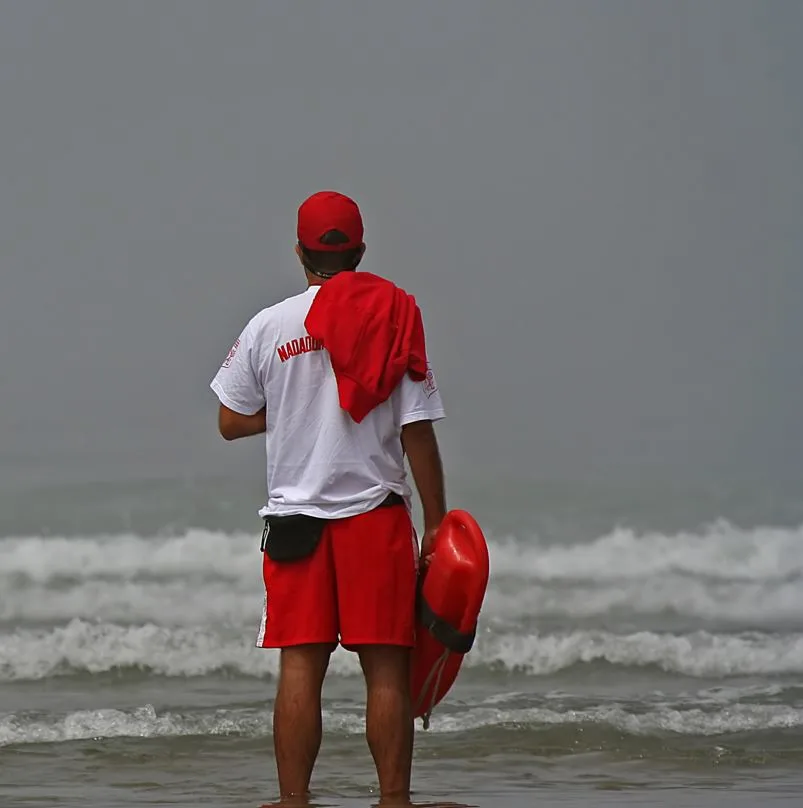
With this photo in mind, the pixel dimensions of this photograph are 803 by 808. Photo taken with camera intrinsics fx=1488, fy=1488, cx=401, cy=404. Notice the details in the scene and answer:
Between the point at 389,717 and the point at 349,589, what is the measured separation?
20cm

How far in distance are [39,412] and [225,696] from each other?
4.17 feet

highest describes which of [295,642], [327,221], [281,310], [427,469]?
[327,221]

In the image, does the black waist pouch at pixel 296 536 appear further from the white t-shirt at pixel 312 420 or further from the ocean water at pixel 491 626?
the ocean water at pixel 491 626

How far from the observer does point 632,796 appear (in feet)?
9.16

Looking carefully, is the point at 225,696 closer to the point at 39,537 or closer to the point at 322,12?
the point at 39,537

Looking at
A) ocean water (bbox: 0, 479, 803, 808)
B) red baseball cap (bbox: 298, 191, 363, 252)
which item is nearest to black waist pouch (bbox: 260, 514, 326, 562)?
red baseball cap (bbox: 298, 191, 363, 252)

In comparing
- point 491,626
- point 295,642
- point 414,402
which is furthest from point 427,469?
point 491,626

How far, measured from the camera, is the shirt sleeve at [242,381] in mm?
2252

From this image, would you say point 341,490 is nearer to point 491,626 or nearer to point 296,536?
point 296,536

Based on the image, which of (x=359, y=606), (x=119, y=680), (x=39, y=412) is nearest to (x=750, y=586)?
(x=119, y=680)

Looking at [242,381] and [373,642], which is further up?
[242,381]

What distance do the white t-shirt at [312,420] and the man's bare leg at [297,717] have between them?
0.22 metres

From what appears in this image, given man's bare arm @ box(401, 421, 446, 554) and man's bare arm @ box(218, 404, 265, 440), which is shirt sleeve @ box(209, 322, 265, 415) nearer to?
man's bare arm @ box(218, 404, 265, 440)

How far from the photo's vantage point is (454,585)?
2199 millimetres
